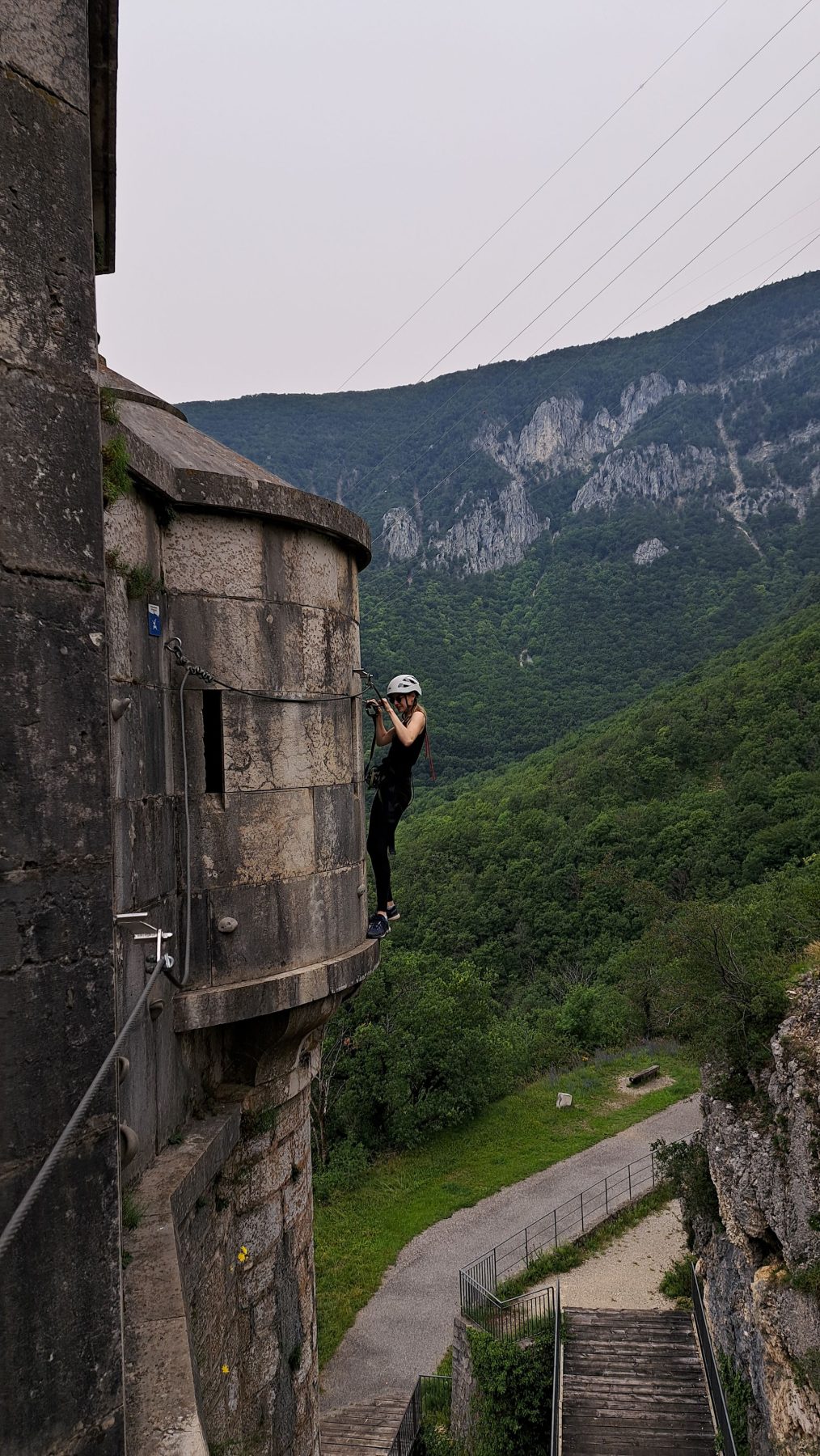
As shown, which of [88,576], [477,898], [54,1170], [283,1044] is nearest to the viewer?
[54,1170]

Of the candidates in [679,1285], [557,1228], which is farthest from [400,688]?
[557,1228]

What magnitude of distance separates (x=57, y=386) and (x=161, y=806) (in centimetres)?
275

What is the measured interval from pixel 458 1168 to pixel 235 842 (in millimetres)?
25559

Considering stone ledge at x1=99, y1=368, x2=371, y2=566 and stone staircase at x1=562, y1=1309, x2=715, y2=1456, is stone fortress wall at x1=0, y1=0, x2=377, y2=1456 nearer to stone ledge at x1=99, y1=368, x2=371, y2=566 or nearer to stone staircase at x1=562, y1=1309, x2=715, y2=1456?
stone ledge at x1=99, y1=368, x2=371, y2=566

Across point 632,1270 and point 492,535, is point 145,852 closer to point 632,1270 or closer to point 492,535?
point 632,1270

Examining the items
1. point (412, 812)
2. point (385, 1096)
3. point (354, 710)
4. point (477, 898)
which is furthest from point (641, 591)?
point (354, 710)

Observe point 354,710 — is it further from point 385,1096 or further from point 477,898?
point 477,898

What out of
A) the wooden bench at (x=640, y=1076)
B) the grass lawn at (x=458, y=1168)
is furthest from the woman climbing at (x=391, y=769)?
the wooden bench at (x=640, y=1076)

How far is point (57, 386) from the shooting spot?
2.83 meters

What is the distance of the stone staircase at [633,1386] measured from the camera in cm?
1639

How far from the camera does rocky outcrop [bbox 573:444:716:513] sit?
467ft

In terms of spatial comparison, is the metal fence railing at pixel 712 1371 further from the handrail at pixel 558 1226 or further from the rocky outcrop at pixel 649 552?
the rocky outcrop at pixel 649 552

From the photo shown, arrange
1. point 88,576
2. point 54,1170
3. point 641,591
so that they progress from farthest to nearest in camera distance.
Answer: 1. point 641,591
2. point 88,576
3. point 54,1170

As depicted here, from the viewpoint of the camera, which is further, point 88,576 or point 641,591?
point 641,591
